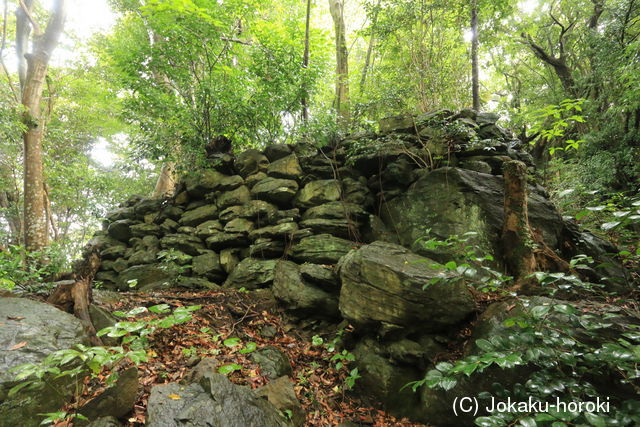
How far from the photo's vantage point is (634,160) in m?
8.82

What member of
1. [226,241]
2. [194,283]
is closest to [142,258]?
[194,283]

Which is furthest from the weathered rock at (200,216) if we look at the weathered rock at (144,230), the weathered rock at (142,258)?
the weathered rock at (142,258)

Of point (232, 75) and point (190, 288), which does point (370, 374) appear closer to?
point (190, 288)

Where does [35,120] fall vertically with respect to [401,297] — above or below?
above

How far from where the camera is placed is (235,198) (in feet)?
24.7

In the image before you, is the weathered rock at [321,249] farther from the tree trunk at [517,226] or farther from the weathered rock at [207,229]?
the tree trunk at [517,226]

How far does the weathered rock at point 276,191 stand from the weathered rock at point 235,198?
23cm

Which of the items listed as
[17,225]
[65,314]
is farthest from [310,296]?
[17,225]

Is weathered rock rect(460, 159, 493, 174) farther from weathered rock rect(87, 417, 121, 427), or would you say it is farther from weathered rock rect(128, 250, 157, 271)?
weathered rock rect(128, 250, 157, 271)

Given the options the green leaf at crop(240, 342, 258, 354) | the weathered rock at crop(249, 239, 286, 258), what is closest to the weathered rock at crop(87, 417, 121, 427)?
the green leaf at crop(240, 342, 258, 354)

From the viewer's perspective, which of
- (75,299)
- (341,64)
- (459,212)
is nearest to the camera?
(75,299)

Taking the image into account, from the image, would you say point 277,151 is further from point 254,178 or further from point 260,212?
point 260,212

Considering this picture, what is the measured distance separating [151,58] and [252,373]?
30.2 ft

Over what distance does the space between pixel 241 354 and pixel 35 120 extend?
970 centimetres
